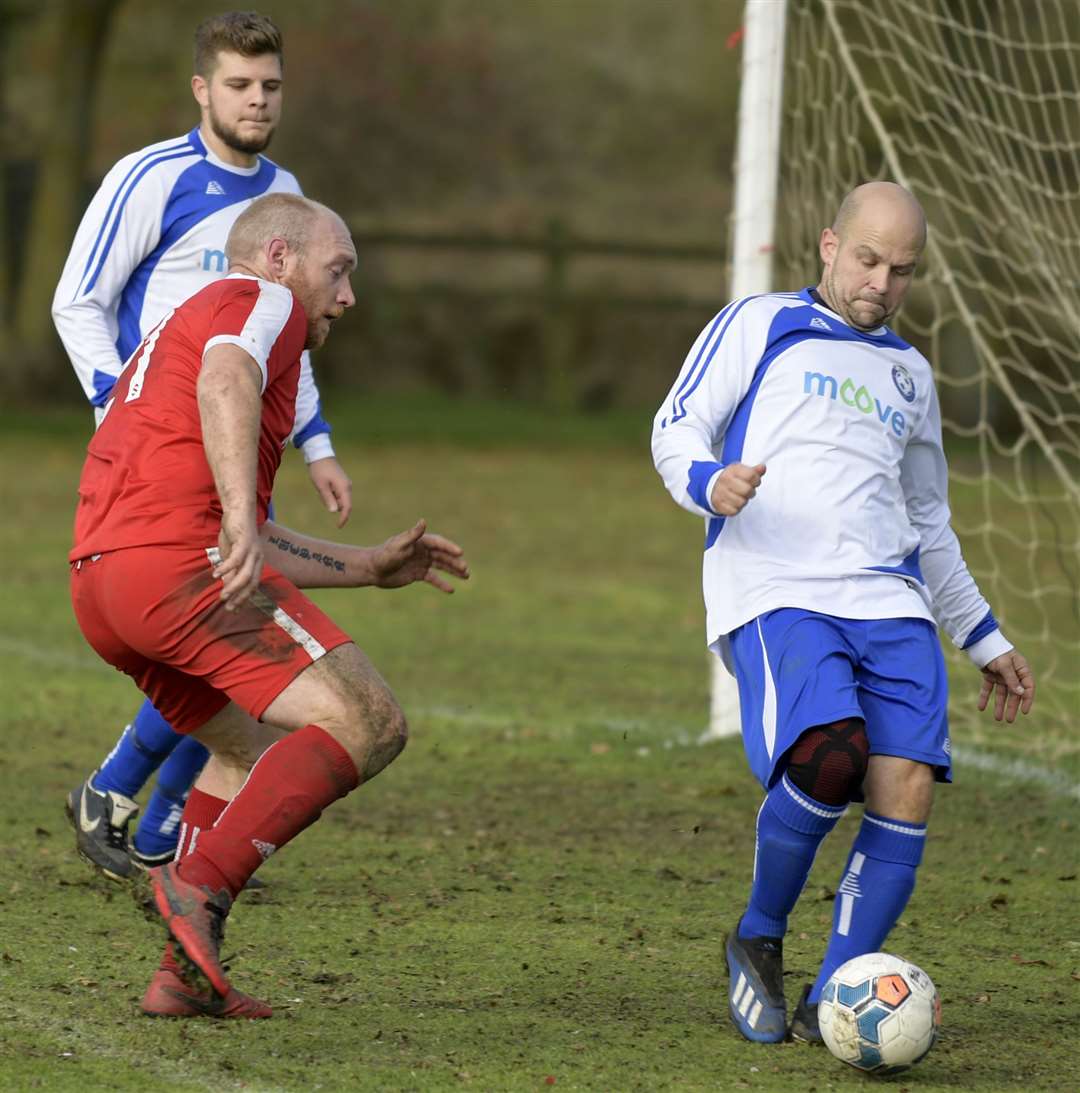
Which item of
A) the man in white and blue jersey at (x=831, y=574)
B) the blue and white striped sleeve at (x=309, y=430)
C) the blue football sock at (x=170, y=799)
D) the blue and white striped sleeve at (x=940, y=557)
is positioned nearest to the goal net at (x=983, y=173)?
the blue and white striped sleeve at (x=309, y=430)

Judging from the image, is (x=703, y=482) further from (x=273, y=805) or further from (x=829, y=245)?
(x=273, y=805)

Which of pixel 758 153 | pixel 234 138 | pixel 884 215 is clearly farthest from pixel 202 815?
pixel 758 153

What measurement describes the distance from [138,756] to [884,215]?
2533mm

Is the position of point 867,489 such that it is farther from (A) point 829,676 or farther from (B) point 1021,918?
(B) point 1021,918

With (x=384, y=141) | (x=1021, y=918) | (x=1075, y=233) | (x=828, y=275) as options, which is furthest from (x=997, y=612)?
(x=384, y=141)

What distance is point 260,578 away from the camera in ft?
12.7

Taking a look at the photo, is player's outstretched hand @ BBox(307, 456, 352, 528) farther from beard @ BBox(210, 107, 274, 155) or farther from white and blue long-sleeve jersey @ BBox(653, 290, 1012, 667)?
white and blue long-sleeve jersey @ BBox(653, 290, 1012, 667)

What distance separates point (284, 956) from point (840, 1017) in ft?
4.47

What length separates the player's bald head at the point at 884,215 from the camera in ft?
13.7

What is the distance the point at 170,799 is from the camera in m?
5.29

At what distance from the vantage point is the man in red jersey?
3787 mm

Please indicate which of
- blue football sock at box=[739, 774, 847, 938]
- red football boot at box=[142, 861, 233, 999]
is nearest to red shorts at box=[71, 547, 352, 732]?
red football boot at box=[142, 861, 233, 999]

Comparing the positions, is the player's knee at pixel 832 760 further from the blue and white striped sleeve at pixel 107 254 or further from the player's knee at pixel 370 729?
the blue and white striped sleeve at pixel 107 254

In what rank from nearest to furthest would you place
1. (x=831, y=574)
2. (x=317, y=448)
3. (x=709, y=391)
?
(x=831, y=574), (x=709, y=391), (x=317, y=448)
